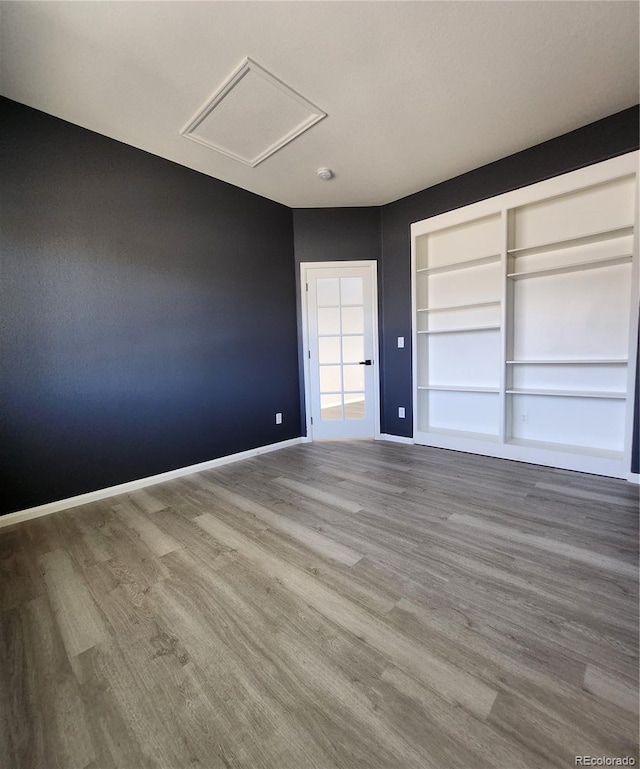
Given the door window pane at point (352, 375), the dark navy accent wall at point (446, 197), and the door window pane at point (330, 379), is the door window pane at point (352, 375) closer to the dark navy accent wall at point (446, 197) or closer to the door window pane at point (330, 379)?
the door window pane at point (330, 379)

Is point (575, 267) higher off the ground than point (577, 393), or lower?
higher

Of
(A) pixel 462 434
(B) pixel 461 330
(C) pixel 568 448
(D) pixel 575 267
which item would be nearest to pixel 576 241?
(D) pixel 575 267

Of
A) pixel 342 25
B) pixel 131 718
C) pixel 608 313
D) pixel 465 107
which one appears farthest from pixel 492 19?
pixel 131 718

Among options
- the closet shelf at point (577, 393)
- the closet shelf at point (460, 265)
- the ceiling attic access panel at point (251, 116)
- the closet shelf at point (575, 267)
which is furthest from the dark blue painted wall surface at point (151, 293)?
the closet shelf at point (575, 267)

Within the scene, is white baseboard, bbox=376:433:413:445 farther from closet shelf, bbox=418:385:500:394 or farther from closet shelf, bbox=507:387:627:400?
closet shelf, bbox=507:387:627:400

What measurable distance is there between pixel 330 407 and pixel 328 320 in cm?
107

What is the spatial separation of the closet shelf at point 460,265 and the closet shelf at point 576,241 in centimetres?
19

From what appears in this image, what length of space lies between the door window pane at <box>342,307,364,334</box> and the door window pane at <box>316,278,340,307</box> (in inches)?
7.7

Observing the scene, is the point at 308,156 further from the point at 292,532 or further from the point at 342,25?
the point at 292,532

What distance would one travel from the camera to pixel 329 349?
3.93 metres

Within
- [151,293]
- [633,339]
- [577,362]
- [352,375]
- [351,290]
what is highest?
[351,290]

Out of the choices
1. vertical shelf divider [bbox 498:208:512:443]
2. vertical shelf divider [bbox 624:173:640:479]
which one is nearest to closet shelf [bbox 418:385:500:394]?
vertical shelf divider [bbox 498:208:512:443]

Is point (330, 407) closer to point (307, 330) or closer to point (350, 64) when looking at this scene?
point (307, 330)

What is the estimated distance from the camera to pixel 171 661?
3.69 ft
